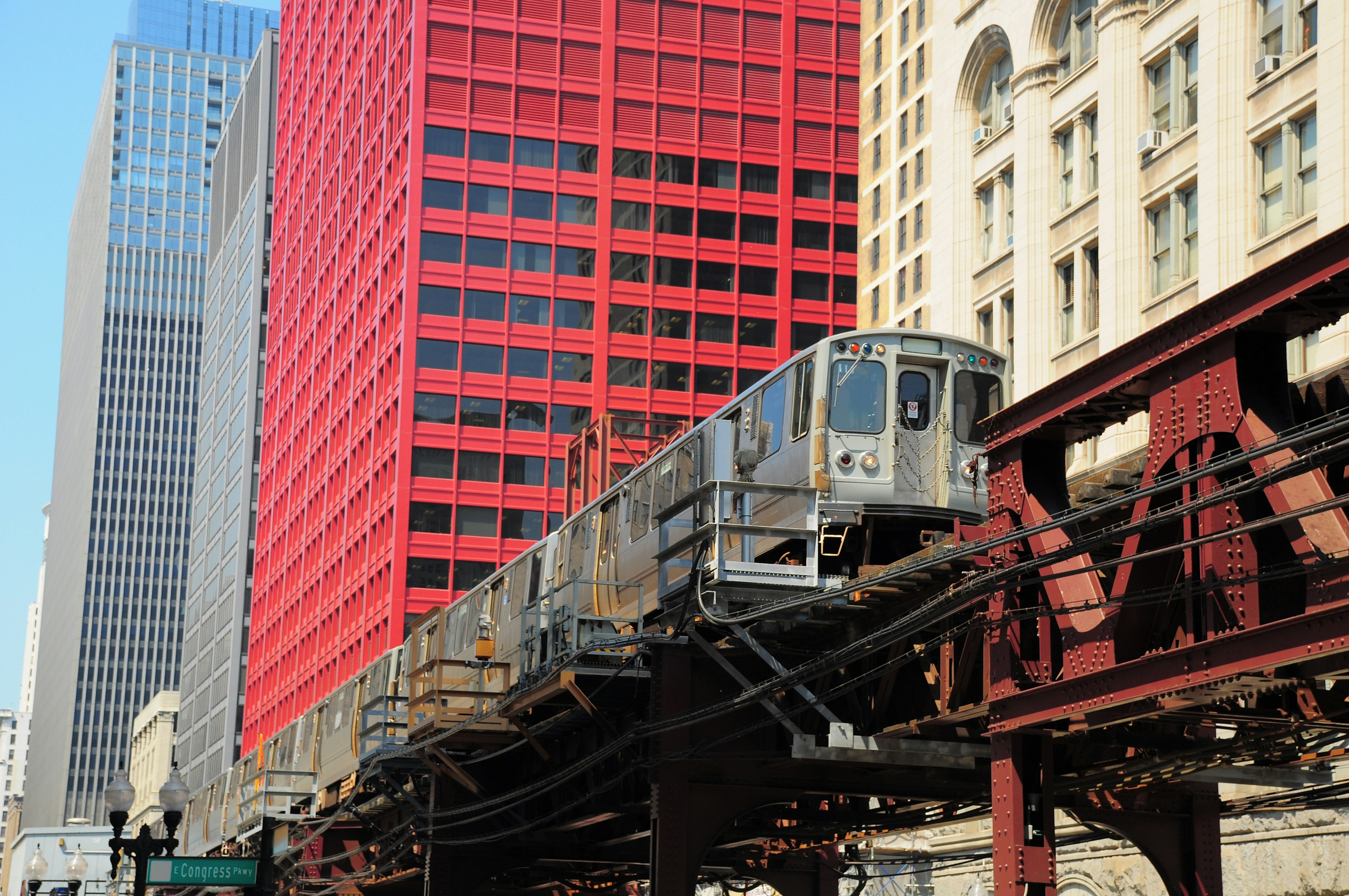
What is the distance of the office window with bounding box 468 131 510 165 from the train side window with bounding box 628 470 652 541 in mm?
64040

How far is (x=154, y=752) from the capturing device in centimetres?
17375

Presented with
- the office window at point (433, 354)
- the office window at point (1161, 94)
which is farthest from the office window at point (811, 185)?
the office window at point (1161, 94)

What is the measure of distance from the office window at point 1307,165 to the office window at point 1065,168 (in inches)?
407

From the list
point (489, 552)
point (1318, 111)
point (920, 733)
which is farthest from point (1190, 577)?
point (489, 552)

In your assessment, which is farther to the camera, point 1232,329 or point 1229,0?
point 1229,0

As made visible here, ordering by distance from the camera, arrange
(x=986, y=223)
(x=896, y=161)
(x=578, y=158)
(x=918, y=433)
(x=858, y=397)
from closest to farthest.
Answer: (x=858, y=397)
(x=918, y=433)
(x=986, y=223)
(x=896, y=161)
(x=578, y=158)

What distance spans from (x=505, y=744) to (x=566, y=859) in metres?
4.74

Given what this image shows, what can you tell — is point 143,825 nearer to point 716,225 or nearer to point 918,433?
point 918,433

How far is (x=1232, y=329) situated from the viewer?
13.5 metres

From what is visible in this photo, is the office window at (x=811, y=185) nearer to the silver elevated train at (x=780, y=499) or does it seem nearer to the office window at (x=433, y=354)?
the office window at (x=433, y=354)

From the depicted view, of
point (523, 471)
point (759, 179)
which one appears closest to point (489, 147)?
point (759, 179)

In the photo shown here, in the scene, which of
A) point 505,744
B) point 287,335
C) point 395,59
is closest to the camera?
point 505,744

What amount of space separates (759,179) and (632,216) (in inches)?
297

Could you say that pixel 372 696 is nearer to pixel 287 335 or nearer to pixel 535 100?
pixel 535 100
